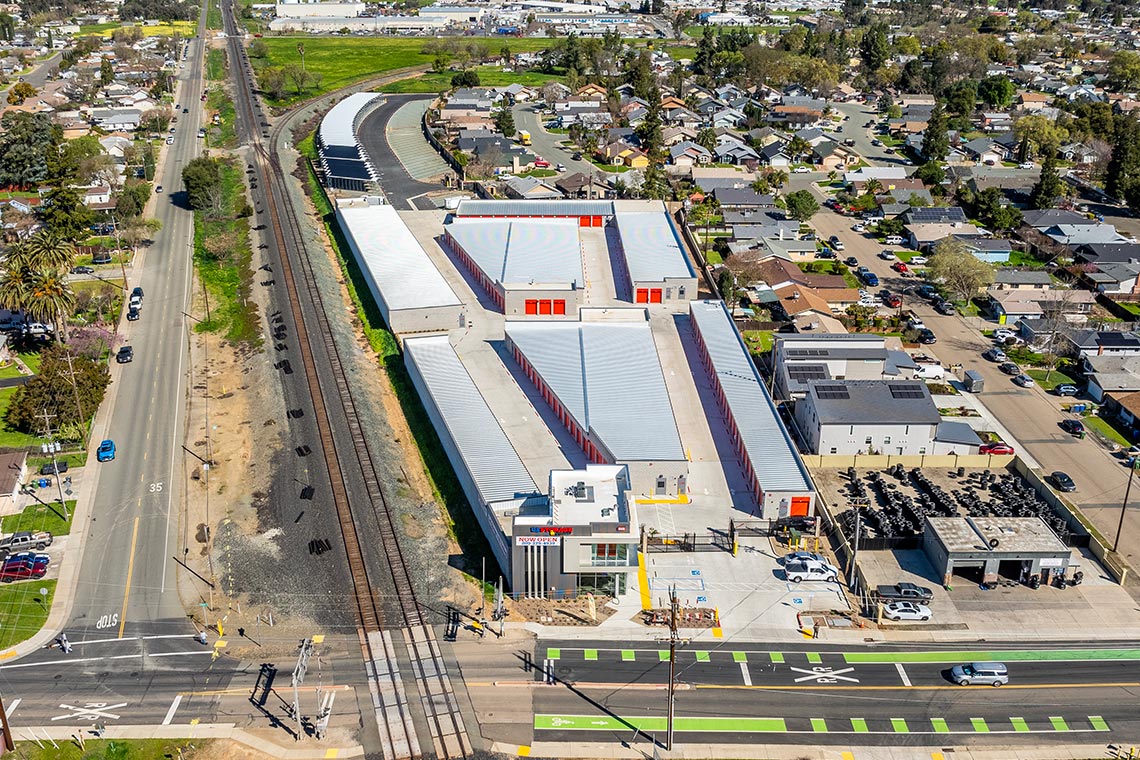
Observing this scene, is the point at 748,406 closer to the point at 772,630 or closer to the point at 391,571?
the point at 772,630

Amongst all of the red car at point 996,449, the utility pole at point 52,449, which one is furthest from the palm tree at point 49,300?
the red car at point 996,449

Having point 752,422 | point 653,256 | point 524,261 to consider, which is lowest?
point 752,422

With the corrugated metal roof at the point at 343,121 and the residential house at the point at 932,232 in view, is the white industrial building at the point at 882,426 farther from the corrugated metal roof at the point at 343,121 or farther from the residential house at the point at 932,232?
the corrugated metal roof at the point at 343,121

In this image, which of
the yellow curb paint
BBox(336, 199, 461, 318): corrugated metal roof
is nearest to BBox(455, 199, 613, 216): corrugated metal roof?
BBox(336, 199, 461, 318): corrugated metal roof

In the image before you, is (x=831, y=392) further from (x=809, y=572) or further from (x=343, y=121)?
(x=343, y=121)

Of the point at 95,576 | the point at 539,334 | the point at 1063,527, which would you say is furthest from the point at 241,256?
the point at 1063,527

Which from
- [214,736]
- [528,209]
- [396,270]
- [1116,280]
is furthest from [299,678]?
[1116,280]

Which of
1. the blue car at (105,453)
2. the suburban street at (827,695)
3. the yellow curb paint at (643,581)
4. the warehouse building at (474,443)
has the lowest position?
the suburban street at (827,695)

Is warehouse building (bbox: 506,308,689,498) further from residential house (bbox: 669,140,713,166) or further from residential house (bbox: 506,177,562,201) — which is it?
residential house (bbox: 669,140,713,166)
